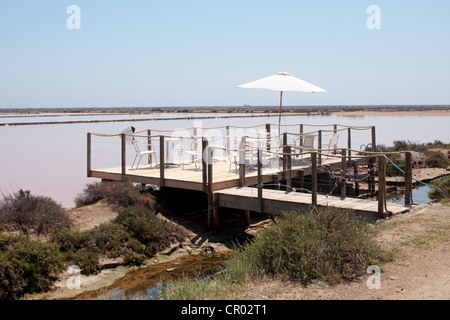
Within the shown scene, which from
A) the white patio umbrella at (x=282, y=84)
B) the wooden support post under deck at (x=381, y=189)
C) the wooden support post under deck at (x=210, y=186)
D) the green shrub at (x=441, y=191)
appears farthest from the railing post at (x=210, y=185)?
the green shrub at (x=441, y=191)

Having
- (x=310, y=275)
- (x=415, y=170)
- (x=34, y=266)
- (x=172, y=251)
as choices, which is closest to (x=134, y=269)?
(x=172, y=251)

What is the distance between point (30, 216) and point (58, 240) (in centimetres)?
93

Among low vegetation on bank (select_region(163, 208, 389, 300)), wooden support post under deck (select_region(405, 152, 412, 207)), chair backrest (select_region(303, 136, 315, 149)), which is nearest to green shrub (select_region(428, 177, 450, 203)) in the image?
wooden support post under deck (select_region(405, 152, 412, 207))

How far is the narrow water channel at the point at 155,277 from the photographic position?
6.86m

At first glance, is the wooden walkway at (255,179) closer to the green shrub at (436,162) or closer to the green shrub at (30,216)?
the green shrub at (30,216)

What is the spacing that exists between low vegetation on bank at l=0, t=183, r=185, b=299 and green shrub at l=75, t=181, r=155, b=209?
0.02 m

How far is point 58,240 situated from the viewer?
7973 mm

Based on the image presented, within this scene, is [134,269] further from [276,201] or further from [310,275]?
[310,275]

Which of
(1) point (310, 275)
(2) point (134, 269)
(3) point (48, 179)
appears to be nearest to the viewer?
(1) point (310, 275)

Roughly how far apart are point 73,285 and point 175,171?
4955 mm

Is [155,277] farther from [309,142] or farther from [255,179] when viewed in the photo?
[309,142]

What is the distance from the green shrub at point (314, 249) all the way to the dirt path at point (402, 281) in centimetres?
19

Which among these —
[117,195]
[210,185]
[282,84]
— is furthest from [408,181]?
[117,195]
